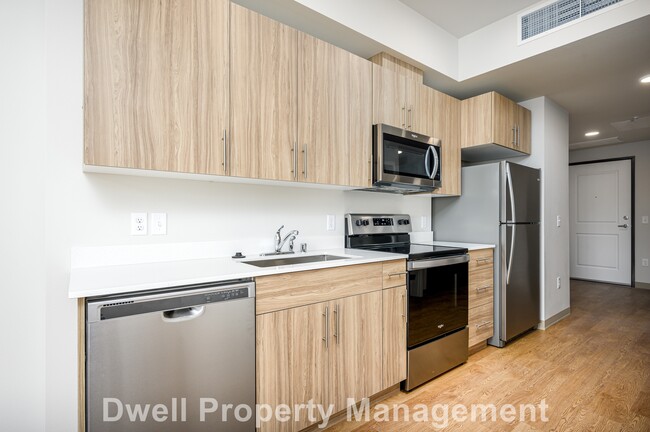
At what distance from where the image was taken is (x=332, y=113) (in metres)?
2.04

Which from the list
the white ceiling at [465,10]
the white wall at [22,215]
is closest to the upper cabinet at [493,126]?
the white ceiling at [465,10]

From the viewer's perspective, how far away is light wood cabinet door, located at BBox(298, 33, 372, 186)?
1.92 metres

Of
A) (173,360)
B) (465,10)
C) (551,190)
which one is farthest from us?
(551,190)

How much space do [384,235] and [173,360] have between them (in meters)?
1.92

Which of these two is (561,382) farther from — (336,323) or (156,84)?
(156,84)

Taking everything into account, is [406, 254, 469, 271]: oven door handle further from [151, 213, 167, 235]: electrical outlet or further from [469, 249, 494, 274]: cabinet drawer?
[151, 213, 167, 235]: electrical outlet

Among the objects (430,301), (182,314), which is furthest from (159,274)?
(430,301)

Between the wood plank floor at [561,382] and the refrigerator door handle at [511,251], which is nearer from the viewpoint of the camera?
the wood plank floor at [561,382]

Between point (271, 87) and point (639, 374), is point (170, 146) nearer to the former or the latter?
point (271, 87)

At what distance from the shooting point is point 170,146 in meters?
1.49

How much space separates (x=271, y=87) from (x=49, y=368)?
1674 mm

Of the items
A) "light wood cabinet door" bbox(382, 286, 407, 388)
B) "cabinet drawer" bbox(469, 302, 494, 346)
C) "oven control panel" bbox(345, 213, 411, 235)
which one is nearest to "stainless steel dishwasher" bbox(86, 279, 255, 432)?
"light wood cabinet door" bbox(382, 286, 407, 388)

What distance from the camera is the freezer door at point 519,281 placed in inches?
114

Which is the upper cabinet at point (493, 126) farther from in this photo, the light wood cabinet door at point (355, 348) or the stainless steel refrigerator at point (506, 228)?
the light wood cabinet door at point (355, 348)
